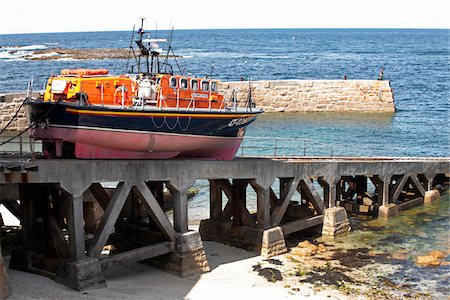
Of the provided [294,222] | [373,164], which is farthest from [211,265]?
[373,164]

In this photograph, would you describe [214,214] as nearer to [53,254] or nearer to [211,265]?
[211,265]

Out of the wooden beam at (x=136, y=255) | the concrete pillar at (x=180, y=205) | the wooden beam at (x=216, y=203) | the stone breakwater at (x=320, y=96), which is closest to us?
the wooden beam at (x=136, y=255)

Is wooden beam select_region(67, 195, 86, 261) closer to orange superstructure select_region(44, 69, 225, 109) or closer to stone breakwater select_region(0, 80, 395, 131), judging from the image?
orange superstructure select_region(44, 69, 225, 109)

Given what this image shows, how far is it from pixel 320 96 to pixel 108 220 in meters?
42.8

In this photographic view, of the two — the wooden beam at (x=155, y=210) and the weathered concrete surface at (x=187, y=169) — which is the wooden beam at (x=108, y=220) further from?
the wooden beam at (x=155, y=210)

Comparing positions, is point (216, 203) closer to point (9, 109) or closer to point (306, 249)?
point (306, 249)

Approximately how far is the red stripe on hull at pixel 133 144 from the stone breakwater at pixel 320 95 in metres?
35.3

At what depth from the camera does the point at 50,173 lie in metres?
16.9

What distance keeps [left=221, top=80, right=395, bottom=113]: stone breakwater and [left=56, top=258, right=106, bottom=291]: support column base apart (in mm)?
41533

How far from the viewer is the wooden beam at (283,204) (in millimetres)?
23109

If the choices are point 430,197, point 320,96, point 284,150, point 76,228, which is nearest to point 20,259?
point 76,228

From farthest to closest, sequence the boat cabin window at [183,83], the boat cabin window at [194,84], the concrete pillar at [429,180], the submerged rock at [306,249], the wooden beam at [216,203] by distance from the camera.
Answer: the concrete pillar at [429,180] → the wooden beam at [216,203] → the submerged rock at [306,249] → the boat cabin window at [194,84] → the boat cabin window at [183,83]

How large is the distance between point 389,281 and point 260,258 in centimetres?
400

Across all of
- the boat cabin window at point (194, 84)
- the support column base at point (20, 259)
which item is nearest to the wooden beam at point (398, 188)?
the boat cabin window at point (194, 84)
